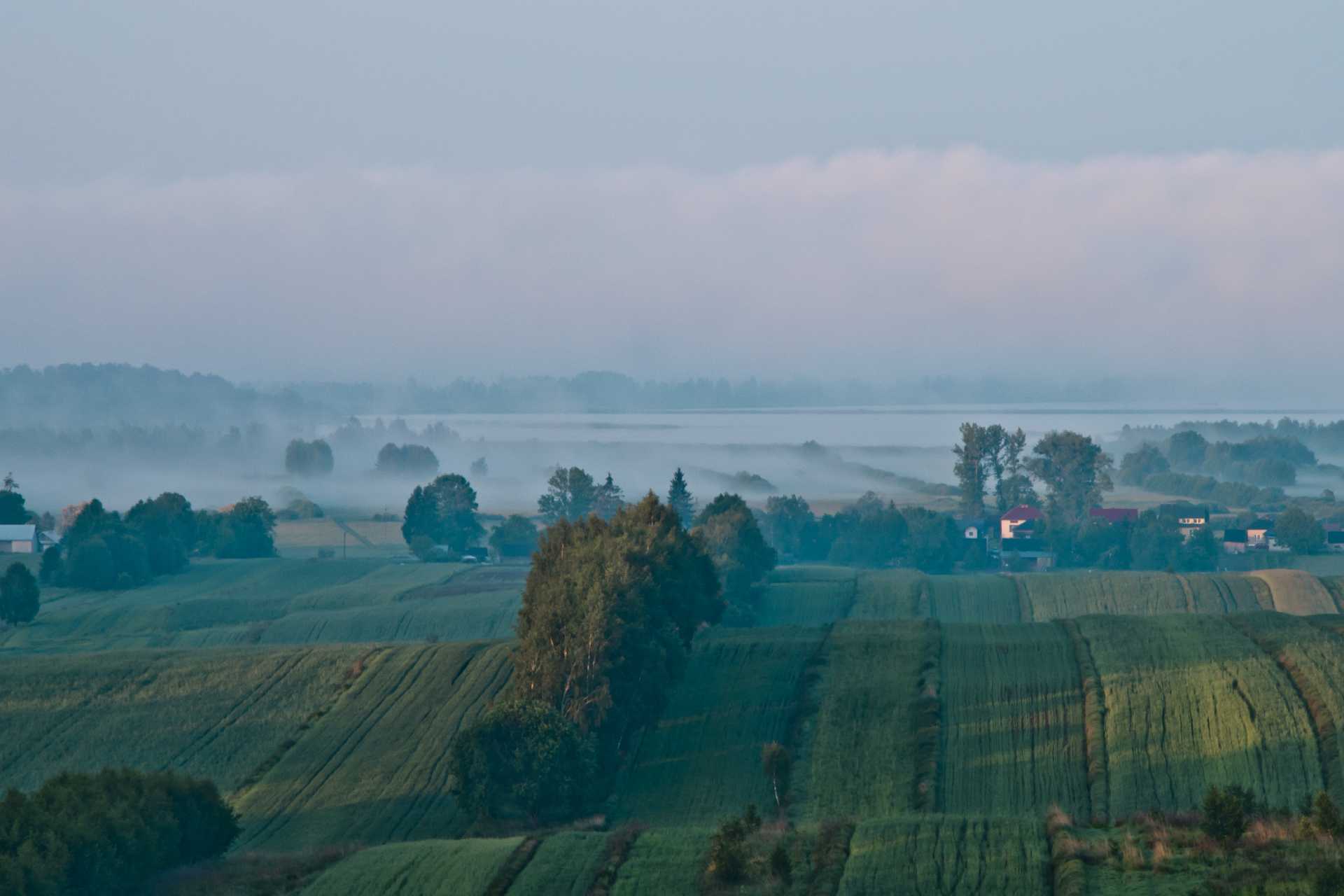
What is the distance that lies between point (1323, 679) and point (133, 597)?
275 feet

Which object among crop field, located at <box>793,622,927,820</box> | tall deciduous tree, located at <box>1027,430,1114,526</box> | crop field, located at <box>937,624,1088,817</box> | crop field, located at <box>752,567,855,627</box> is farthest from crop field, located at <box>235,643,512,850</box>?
tall deciduous tree, located at <box>1027,430,1114,526</box>

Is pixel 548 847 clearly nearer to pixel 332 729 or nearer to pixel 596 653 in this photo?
pixel 596 653

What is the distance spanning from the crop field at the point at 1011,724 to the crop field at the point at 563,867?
12.8m

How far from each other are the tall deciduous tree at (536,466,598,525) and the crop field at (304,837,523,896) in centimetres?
12863

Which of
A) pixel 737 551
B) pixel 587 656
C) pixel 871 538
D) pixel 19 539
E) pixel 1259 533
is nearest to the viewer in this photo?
pixel 587 656

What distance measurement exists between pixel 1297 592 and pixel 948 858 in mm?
70801

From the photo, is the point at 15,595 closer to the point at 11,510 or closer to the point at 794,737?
the point at 11,510

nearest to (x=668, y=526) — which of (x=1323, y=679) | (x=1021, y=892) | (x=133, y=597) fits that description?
(x=1323, y=679)

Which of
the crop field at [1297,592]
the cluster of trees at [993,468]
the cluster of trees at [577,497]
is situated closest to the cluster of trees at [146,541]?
the cluster of trees at [577,497]

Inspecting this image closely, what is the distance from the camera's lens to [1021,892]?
3019cm

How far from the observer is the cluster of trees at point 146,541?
11212cm

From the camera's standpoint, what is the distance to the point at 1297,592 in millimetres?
94062

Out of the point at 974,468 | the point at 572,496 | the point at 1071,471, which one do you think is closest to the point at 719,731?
the point at 572,496

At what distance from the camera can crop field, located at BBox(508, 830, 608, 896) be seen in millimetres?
32969
